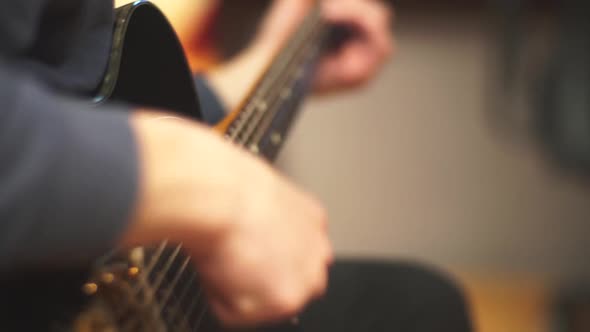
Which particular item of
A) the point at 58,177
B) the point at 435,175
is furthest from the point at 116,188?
the point at 435,175

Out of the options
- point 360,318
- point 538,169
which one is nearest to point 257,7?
point 538,169

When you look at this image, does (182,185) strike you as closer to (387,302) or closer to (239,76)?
(387,302)

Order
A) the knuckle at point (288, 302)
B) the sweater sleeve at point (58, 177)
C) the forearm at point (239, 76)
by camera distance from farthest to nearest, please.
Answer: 1. the forearm at point (239, 76)
2. the knuckle at point (288, 302)
3. the sweater sleeve at point (58, 177)

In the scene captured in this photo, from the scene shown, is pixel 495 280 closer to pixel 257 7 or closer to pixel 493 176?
pixel 493 176

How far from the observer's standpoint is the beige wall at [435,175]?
147cm

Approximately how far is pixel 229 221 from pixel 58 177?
9cm

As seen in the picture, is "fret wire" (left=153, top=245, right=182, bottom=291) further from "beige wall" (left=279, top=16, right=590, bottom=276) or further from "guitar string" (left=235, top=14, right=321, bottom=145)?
"beige wall" (left=279, top=16, right=590, bottom=276)

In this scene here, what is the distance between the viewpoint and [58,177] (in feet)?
0.89

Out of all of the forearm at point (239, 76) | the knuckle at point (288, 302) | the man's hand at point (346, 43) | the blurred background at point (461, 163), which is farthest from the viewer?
the blurred background at point (461, 163)

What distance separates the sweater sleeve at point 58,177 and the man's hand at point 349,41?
67 centimetres

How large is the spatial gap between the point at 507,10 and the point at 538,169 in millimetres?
385

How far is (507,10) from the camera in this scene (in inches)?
51.8

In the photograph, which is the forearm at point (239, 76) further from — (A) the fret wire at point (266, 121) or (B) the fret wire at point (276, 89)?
(A) the fret wire at point (266, 121)

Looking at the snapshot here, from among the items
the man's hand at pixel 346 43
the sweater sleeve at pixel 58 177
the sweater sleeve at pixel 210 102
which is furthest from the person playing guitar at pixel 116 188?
the man's hand at pixel 346 43
